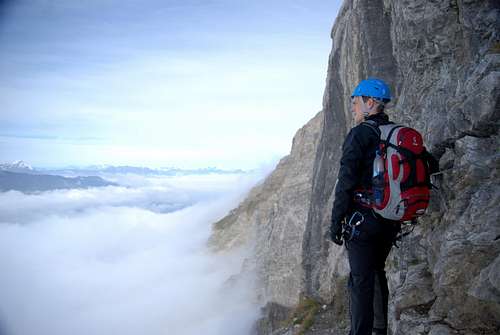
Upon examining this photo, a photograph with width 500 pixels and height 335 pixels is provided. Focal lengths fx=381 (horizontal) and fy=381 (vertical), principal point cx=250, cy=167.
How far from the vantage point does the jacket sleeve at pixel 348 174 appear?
7246 mm

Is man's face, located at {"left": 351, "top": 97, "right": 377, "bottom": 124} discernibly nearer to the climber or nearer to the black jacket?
the climber

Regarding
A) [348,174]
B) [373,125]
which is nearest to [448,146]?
[373,125]

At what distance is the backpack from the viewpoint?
7.04 m

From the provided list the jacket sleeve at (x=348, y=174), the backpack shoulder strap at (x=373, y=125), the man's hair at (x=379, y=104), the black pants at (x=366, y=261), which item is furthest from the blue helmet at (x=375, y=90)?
the black pants at (x=366, y=261)

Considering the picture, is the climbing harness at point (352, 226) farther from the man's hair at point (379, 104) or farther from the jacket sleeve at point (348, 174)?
the man's hair at point (379, 104)

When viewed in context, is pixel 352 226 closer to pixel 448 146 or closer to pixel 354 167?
pixel 354 167

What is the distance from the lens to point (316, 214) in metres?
24.7

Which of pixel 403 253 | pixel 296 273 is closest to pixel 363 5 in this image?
pixel 403 253

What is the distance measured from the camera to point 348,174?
7.25 metres

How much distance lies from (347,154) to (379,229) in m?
1.56

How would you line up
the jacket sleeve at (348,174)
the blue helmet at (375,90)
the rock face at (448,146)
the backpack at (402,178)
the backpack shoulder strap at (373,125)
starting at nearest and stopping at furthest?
the backpack at (402,178), the jacket sleeve at (348,174), the backpack shoulder strap at (373,125), the rock face at (448,146), the blue helmet at (375,90)

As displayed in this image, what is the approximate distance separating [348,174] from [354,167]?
177 mm

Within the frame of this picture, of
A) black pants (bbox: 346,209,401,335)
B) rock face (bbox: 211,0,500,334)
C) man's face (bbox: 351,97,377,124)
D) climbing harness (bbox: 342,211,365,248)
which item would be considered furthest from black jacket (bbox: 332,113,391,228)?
rock face (bbox: 211,0,500,334)

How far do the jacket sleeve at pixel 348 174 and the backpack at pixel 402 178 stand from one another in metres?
0.44
